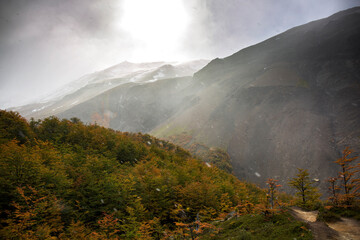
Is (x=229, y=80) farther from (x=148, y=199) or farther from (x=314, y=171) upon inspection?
(x=148, y=199)

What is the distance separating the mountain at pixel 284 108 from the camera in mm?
37156

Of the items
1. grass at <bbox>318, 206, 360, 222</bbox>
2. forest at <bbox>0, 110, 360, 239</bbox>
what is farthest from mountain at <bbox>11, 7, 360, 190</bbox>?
forest at <bbox>0, 110, 360, 239</bbox>

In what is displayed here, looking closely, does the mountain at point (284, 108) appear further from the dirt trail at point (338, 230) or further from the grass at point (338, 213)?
the dirt trail at point (338, 230)

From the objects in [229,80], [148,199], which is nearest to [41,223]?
[148,199]

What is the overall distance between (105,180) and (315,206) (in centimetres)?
999

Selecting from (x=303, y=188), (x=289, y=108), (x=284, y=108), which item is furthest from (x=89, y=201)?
(x=284, y=108)

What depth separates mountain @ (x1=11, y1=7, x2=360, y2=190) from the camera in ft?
122

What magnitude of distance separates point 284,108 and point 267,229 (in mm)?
55661

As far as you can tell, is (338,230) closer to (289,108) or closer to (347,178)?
(347,178)

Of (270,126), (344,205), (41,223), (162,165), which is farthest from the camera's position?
(270,126)

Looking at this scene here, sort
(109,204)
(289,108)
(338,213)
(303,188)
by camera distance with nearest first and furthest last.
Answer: (338,213), (109,204), (303,188), (289,108)

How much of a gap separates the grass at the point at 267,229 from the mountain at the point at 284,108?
32.6 metres

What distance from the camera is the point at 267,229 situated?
16.3ft

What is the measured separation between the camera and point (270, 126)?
48.2 metres
